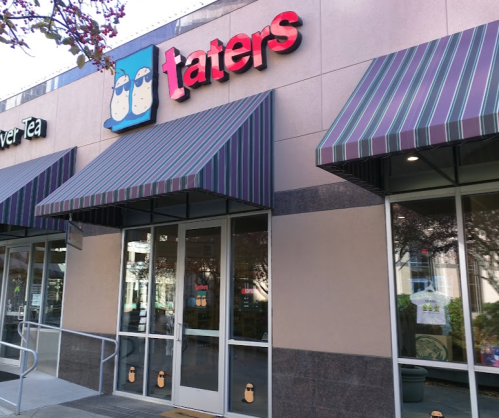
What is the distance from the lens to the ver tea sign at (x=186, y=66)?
21.5 feet

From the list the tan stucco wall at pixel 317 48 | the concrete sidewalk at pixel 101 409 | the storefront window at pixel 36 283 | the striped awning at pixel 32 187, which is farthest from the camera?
the storefront window at pixel 36 283

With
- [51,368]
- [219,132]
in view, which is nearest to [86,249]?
[51,368]

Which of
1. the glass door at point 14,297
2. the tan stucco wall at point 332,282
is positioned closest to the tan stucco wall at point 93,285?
the glass door at point 14,297

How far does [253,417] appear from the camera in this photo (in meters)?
6.02

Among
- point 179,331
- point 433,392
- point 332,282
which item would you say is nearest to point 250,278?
point 332,282

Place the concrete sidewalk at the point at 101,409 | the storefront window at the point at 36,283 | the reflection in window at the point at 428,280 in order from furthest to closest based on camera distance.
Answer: the storefront window at the point at 36,283, the concrete sidewalk at the point at 101,409, the reflection in window at the point at 428,280

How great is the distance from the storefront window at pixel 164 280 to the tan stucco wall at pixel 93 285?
845 millimetres

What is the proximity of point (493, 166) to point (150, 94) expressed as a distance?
550cm

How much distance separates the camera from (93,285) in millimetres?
8406

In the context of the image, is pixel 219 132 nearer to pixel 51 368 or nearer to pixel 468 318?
pixel 468 318

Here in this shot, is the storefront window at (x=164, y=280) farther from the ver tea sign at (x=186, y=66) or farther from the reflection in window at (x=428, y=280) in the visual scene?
the reflection in window at (x=428, y=280)

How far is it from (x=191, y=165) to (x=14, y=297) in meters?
7.23

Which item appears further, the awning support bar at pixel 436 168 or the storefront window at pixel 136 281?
the storefront window at pixel 136 281

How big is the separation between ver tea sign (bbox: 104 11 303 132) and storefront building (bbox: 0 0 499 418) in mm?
32
